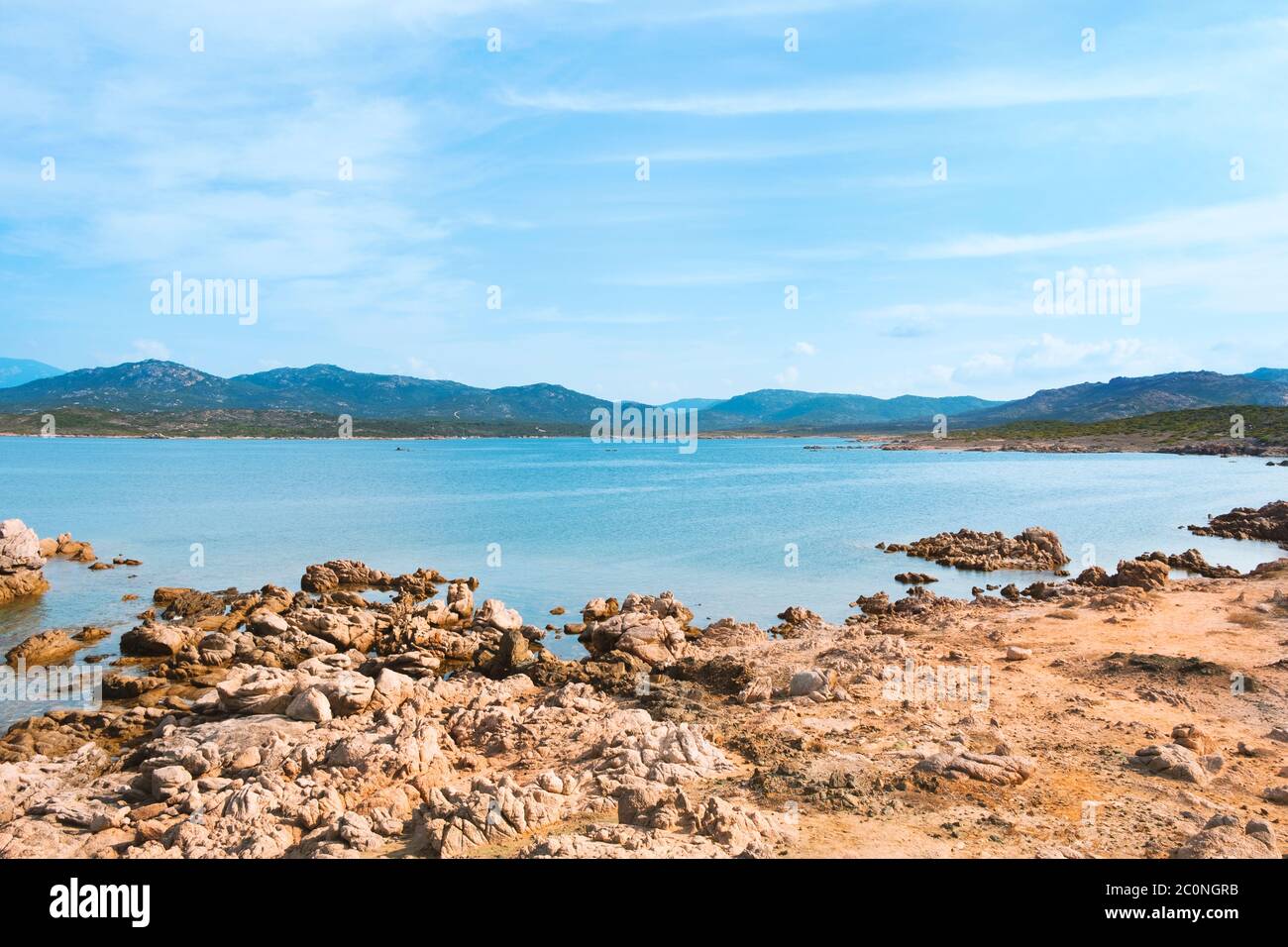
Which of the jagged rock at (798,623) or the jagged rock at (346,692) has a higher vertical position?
the jagged rock at (346,692)

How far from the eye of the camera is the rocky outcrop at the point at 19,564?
28469 millimetres

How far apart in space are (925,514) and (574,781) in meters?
45.2

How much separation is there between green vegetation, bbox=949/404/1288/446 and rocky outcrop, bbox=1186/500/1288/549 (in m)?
76.1

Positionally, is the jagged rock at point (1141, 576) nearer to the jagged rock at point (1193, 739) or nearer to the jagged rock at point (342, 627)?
the jagged rock at point (1193, 739)

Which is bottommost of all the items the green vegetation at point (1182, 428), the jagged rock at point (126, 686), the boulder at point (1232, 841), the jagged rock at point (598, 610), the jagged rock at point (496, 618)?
the jagged rock at point (126, 686)

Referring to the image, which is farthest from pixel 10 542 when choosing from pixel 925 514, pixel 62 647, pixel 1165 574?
pixel 925 514

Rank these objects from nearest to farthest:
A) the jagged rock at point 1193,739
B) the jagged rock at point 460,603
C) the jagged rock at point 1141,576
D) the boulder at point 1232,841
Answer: the boulder at point 1232,841
the jagged rock at point 1193,739
the jagged rock at point 460,603
the jagged rock at point 1141,576

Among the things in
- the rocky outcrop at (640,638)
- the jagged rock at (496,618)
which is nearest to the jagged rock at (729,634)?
the rocky outcrop at (640,638)

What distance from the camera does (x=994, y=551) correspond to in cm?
3556

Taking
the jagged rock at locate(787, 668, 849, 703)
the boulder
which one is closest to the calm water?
the jagged rock at locate(787, 668, 849, 703)

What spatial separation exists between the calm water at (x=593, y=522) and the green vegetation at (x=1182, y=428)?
22.6m

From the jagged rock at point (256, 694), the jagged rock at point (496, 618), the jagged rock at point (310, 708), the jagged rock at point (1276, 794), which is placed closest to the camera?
the jagged rock at point (1276, 794)

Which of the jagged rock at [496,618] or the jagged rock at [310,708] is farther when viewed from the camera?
the jagged rock at [496,618]
